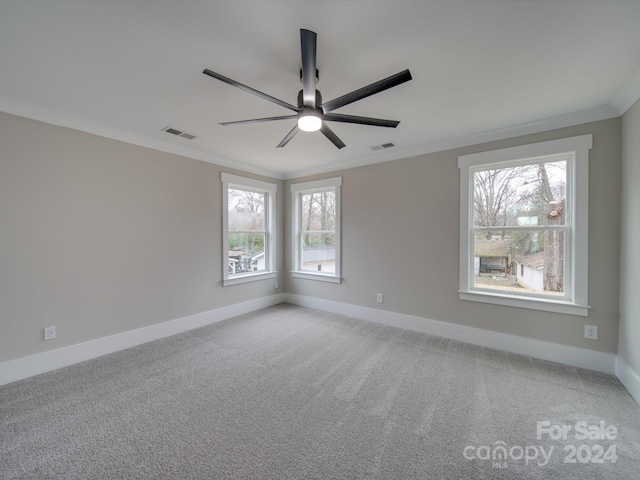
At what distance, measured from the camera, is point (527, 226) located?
9.33 ft

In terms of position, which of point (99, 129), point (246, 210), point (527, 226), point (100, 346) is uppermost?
point (99, 129)

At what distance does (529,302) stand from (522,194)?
48.3 inches

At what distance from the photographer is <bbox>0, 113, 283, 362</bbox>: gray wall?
231 centimetres

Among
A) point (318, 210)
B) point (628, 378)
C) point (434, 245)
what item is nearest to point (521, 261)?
point (434, 245)

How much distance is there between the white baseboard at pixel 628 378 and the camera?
6.68 feet

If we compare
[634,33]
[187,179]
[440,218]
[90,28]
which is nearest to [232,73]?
[90,28]

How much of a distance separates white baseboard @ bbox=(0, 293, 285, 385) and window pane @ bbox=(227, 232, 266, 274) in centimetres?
68

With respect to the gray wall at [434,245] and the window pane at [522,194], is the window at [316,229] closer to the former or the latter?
the gray wall at [434,245]

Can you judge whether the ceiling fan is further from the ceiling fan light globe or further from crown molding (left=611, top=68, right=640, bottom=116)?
crown molding (left=611, top=68, right=640, bottom=116)

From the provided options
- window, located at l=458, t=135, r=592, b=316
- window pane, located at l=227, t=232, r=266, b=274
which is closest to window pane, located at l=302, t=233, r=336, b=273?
window pane, located at l=227, t=232, r=266, b=274

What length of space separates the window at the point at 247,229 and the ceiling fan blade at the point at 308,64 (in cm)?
266

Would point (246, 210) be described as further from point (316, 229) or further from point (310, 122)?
point (310, 122)

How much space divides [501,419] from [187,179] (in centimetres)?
421

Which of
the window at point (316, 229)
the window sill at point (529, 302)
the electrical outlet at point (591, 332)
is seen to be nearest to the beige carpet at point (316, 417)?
the electrical outlet at point (591, 332)
